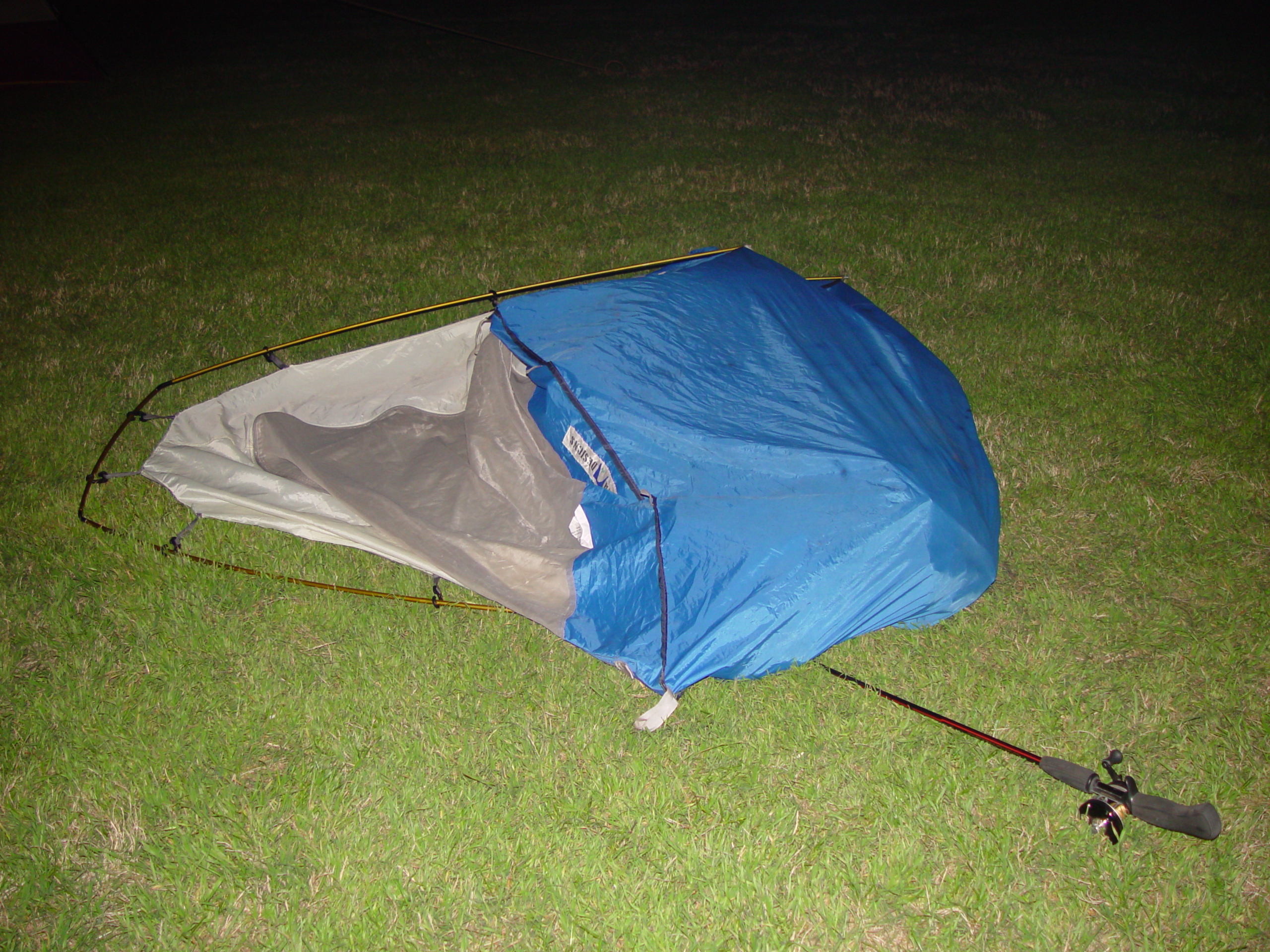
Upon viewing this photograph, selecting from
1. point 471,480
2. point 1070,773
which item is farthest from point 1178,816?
point 471,480

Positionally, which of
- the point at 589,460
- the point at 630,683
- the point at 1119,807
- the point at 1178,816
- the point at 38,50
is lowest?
the point at 630,683

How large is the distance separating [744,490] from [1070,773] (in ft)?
4.40

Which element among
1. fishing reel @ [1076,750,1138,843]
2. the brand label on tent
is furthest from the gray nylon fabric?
fishing reel @ [1076,750,1138,843]

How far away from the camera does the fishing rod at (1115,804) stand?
7.57ft

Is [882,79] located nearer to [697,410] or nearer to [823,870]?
[697,410]

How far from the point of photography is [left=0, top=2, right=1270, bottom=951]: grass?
2.44m

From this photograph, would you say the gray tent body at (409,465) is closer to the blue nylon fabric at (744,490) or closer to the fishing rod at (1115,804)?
the blue nylon fabric at (744,490)

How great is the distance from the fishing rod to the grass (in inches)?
4.1

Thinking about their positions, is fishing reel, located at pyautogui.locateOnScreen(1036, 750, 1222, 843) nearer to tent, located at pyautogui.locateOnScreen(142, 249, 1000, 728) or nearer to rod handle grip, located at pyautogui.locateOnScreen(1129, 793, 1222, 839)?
rod handle grip, located at pyautogui.locateOnScreen(1129, 793, 1222, 839)

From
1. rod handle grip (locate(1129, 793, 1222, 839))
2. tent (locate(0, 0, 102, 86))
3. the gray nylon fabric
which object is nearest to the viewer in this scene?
rod handle grip (locate(1129, 793, 1222, 839))

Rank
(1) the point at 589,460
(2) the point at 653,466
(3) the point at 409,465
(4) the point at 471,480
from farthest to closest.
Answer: (3) the point at 409,465
(4) the point at 471,480
(1) the point at 589,460
(2) the point at 653,466

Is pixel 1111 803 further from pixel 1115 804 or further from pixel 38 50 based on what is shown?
pixel 38 50

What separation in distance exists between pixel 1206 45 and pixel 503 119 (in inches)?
534

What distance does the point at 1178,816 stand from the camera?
2.33 m
